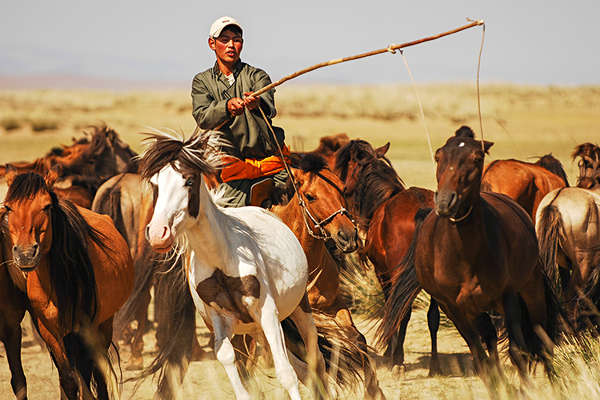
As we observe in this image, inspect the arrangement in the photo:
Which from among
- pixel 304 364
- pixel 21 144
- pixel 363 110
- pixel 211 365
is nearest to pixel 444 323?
pixel 211 365

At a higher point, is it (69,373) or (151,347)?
(69,373)

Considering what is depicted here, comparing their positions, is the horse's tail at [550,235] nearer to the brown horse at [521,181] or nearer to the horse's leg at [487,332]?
the brown horse at [521,181]

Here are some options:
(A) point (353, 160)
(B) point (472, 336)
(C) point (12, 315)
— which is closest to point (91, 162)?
(A) point (353, 160)

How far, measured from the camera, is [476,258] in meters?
5.89

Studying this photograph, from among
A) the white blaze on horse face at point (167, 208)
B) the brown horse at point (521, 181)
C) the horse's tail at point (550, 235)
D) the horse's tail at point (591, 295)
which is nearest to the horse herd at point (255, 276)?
the white blaze on horse face at point (167, 208)

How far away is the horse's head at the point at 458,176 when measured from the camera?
5.56 m

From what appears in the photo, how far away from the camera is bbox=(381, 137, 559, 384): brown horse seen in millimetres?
5688

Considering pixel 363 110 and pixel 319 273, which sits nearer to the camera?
pixel 319 273

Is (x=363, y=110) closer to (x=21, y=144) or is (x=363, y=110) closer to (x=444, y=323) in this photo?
(x=21, y=144)

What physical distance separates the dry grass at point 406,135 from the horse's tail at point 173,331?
1.16 feet

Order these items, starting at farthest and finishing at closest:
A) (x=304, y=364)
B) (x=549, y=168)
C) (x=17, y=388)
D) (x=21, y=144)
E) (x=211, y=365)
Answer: (x=21, y=144)
(x=549, y=168)
(x=211, y=365)
(x=17, y=388)
(x=304, y=364)

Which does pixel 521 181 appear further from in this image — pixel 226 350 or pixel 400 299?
pixel 226 350

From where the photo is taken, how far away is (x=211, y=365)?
8.55 metres

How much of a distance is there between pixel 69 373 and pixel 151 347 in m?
4.30
